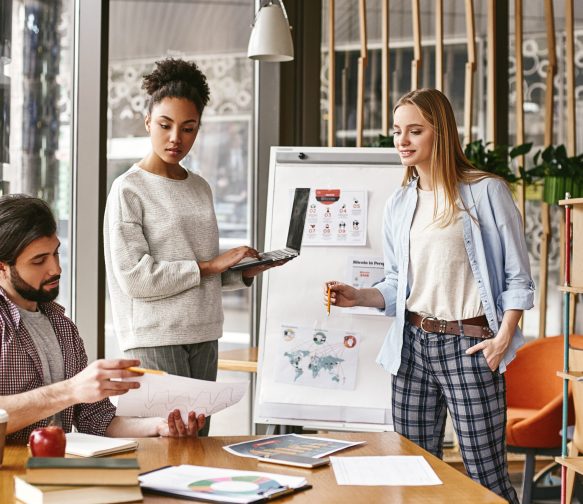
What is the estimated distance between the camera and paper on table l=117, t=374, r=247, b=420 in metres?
1.81

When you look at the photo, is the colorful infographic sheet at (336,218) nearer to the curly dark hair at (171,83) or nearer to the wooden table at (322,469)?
the curly dark hair at (171,83)

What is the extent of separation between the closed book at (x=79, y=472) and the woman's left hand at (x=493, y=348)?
1.32m

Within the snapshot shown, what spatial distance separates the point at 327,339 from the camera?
3.29 m

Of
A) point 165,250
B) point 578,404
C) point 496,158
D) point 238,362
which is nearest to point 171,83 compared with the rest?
point 165,250

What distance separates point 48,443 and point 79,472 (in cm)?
19

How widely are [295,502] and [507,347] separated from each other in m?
1.20

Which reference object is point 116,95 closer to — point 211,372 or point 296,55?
point 296,55

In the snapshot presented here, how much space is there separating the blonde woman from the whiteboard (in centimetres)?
64

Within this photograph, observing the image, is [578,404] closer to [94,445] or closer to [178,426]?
[178,426]

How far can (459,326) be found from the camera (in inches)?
97.3

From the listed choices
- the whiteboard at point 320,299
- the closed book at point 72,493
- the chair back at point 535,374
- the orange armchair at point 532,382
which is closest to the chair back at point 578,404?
the orange armchair at point 532,382

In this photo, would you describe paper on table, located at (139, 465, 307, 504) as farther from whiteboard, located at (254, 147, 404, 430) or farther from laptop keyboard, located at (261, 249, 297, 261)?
whiteboard, located at (254, 147, 404, 430)

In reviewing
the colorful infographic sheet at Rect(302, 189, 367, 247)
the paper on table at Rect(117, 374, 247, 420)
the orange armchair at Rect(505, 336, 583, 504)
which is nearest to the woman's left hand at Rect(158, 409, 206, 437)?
the paper on table at Rect(117, 374, 247, 420)

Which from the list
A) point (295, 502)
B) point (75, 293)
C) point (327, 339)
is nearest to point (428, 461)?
point (295, 502)
